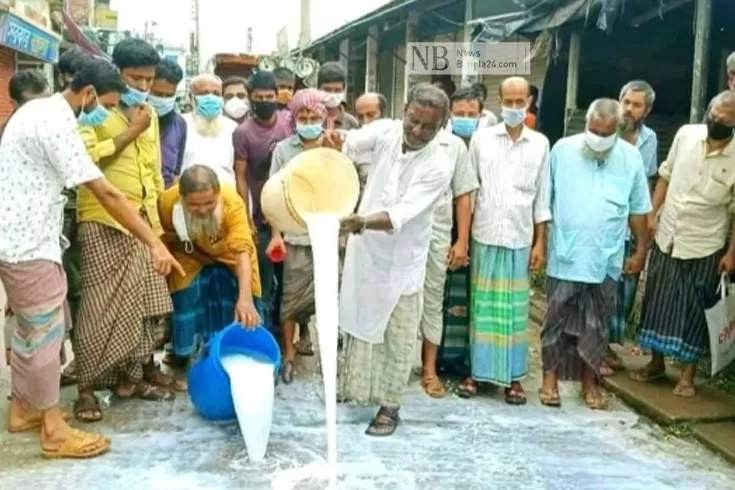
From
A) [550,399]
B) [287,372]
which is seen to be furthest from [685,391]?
[287,372]

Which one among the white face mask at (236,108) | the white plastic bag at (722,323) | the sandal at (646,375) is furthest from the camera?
the white face mask at (236,108)

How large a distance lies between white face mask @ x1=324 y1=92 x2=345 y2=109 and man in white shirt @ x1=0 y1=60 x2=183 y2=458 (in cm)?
140

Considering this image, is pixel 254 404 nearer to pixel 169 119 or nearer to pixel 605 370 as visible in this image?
pixel 169 119

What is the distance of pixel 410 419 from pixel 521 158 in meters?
1.53

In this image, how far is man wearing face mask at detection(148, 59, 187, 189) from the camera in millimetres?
4523

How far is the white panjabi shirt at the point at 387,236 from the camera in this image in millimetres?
3920

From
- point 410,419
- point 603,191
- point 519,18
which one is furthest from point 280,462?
point 519,18

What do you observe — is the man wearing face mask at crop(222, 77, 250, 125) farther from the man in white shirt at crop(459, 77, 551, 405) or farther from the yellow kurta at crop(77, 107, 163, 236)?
the man in white shirt at crop(459, 77, 551, 405)

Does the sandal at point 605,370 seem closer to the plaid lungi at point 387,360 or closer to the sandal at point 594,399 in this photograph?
the sandal at point 594,399

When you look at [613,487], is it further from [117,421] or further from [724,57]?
[724,57]

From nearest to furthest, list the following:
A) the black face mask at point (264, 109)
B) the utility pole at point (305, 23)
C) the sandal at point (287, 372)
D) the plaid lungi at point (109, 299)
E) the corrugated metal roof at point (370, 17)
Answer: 1. the plaid lungi at point (109, 299)
2. the sandal at point (287, 372)
3. the black face mask at point (264, 109)
4. the corrugated metal roof at point (370, 17)
5. the utility pole at point (305, 23)

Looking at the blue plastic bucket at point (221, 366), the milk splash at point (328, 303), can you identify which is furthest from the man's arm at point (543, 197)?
the blue plastic bucket at point (221, 366)

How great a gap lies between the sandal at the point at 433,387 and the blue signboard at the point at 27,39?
10883mm

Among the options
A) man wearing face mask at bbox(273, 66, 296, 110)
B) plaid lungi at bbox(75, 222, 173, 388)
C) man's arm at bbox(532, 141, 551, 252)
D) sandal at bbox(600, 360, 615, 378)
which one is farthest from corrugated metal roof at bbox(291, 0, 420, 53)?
plaid lungi at bbox(75, 222, 173, 388)
